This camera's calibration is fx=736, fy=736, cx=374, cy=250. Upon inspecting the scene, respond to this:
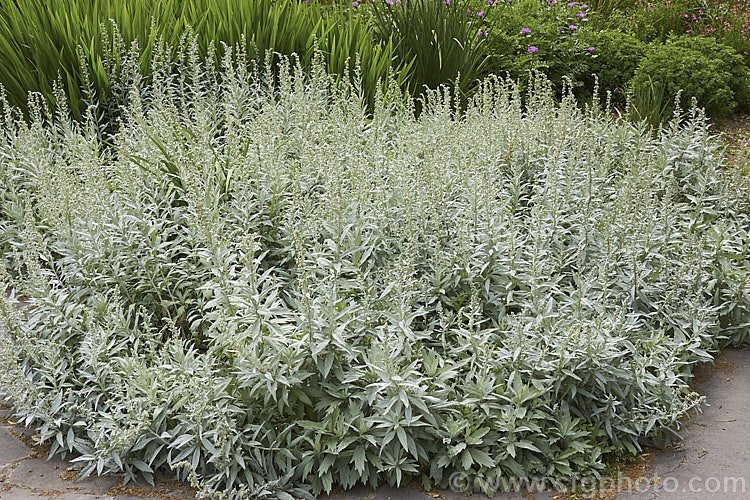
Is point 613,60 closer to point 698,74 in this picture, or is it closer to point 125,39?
point 698,74

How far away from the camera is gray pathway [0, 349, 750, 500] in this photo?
306 cm

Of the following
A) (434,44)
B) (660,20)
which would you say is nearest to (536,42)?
(434,44)

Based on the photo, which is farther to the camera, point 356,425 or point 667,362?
point 667,362

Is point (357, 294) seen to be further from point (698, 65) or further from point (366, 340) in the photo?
point (698, 65)

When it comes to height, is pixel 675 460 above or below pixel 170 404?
below

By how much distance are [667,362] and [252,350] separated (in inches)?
74.0

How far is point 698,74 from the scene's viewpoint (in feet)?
25.3

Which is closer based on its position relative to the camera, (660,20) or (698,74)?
(698,74)

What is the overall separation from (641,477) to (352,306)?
1464 millimetres

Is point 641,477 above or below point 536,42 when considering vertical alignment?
below

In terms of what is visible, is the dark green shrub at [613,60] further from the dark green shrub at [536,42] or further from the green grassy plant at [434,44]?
the green grassy plant at [434,44]

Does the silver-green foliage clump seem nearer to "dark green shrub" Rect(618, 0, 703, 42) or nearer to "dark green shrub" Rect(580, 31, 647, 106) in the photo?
"dark green shrub" Rect(580, 31, 647, 106)

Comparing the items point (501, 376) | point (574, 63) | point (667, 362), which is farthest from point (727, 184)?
point (574, 63)

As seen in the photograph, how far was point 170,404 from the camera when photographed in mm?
3283
